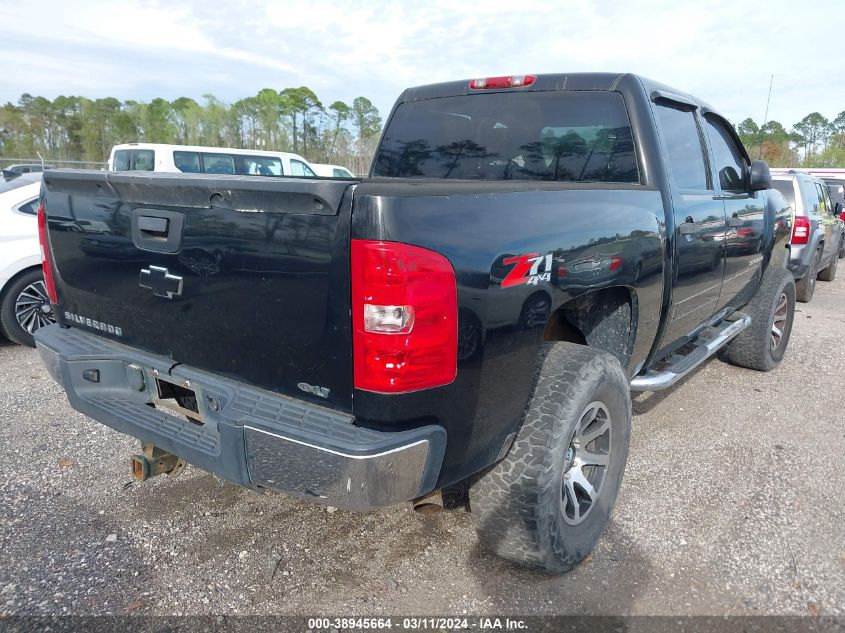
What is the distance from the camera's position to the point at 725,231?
368cm

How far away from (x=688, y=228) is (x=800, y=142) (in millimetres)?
59646

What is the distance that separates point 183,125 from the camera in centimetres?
4903

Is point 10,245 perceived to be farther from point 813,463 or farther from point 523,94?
point 813,463

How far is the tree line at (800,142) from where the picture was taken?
150 feet

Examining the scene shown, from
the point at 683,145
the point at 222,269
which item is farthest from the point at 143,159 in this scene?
the point at 222,269

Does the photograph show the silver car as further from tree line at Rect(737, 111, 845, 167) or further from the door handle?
tree line at Rect(737, 111, 845, 167)

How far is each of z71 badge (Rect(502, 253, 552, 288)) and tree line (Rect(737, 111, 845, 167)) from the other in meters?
44.4

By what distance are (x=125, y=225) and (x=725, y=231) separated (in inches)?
131

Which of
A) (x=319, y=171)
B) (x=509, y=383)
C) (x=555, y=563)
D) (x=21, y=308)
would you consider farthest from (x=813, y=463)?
(x=319, y=171)

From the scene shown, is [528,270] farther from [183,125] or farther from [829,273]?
[183,125]

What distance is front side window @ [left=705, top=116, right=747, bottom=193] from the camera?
12.8ft

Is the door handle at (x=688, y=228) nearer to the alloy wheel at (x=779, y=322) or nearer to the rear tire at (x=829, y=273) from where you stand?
the alloy wheel at (x=779, y=322)

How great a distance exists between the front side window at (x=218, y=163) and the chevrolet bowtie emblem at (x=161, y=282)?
431 inches

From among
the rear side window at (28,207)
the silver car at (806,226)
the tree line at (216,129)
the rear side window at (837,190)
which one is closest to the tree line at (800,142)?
the tree line at (216,129)
